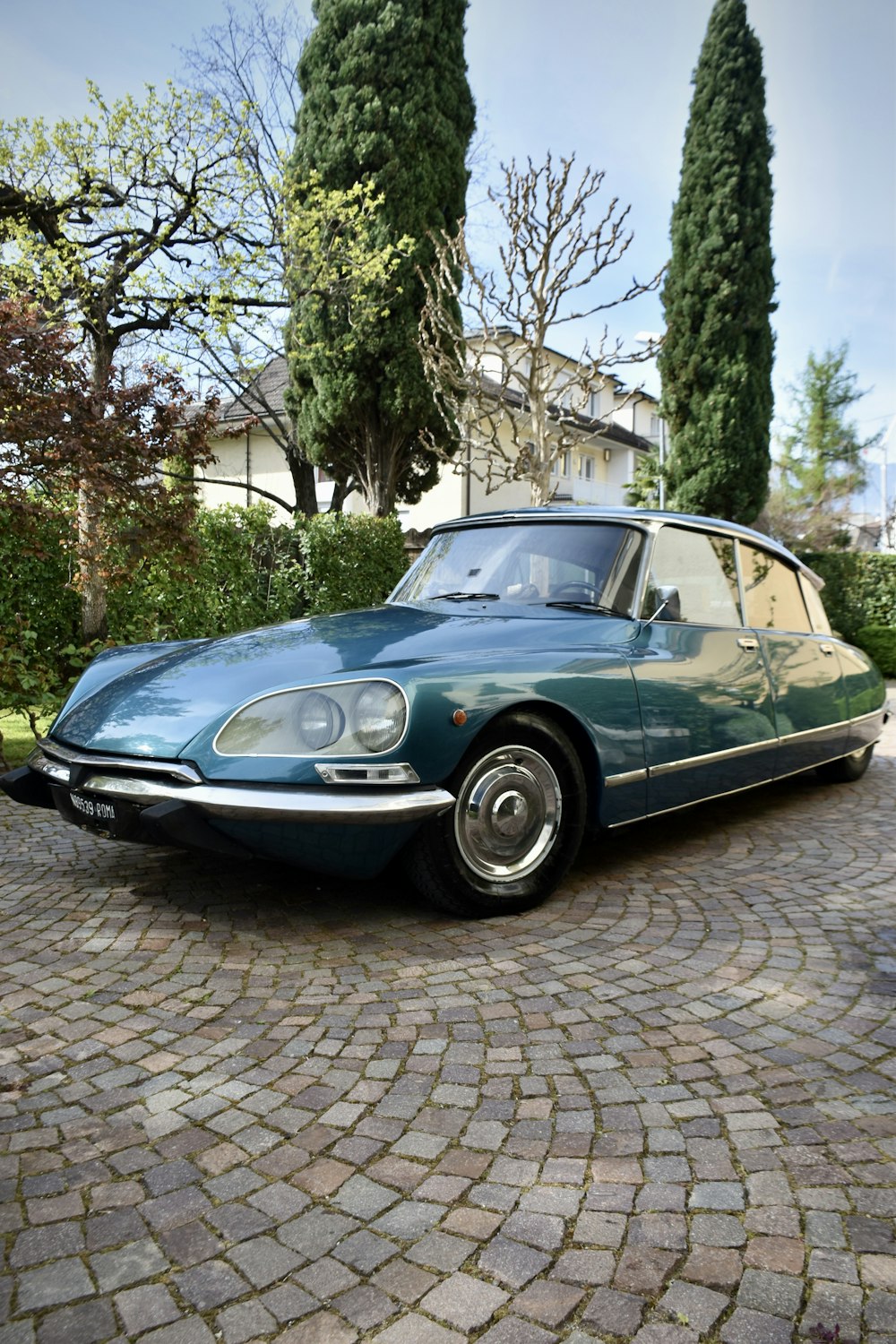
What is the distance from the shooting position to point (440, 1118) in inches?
84.7

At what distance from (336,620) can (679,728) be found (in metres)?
1.58

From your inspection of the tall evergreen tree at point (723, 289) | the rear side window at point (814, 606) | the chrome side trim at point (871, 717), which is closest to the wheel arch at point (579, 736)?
the rear side window at point (814, 606)

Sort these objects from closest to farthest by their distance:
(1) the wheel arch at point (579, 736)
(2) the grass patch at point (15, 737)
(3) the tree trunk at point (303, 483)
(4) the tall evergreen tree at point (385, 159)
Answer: (1) the wheel arch at point (579, 736)
(2) the grass patch at point (15, 737)
(4) the tall evergreen tree at point (385, 159)
(3) the tree trunk at point (303, 483)

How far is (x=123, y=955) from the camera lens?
3.10 meters

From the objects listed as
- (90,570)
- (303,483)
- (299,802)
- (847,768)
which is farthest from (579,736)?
(303,483)

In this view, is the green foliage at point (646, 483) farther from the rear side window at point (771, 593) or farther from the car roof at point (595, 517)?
the car roof at point (595, 517)

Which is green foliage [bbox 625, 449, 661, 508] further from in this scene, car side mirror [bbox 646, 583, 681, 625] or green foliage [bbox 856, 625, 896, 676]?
car side mirror [bbox 646, 583, 681, 625]

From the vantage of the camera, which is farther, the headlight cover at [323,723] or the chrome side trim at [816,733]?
the chrome side trim at [816,733]

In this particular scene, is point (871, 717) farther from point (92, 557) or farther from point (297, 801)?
point (92, 557)

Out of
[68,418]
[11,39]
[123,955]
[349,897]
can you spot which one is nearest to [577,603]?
[349,897]

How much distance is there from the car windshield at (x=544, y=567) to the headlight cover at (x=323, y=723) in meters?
1.28

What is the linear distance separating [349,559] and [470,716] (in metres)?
7.42

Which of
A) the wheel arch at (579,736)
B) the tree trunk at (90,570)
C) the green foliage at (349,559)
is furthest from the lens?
the green foliage at (349,559)

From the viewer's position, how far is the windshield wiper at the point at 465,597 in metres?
4.33
